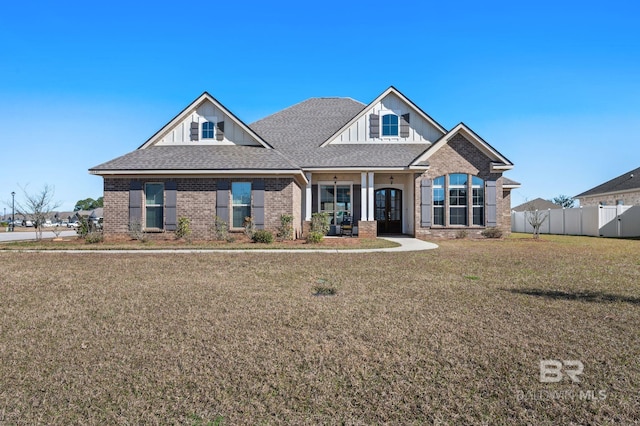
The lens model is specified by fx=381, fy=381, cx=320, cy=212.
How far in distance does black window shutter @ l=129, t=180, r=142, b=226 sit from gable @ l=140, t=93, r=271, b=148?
9.50 ft

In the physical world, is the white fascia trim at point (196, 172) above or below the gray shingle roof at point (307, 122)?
below

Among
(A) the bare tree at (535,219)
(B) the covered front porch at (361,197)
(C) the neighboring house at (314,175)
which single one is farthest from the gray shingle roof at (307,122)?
(A) the bare tree at (535,219)

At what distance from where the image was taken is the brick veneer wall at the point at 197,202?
16.1 meters

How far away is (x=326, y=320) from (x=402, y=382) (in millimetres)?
1811

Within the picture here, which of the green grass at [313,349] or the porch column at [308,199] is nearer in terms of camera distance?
the green grass at [313,349]

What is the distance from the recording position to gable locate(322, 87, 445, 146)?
20.2 meters

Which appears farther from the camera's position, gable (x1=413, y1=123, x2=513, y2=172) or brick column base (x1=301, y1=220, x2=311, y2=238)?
gable (x1=413, y1=123, x2=513, y2=172)

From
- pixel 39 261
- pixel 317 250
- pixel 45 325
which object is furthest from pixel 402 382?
pixel 39 261

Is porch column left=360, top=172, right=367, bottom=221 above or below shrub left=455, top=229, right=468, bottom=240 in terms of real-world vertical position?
above

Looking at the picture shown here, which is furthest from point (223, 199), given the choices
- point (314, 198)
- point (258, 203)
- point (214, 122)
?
point (314, 198)

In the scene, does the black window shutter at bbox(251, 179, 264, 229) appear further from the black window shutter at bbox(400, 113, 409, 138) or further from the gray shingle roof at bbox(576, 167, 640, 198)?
the gray shingle roof at bbox(576, 167, 640, 198)

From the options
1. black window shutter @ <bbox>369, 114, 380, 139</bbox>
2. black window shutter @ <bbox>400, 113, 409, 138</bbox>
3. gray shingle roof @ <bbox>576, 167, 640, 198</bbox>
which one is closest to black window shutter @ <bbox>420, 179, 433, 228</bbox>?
black window shutter @ <bbox>400, 113, 409, 138</bbox>

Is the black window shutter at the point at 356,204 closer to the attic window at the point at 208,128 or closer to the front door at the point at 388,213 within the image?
the front door at the point at 388,213

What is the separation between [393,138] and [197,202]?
10601 mm
